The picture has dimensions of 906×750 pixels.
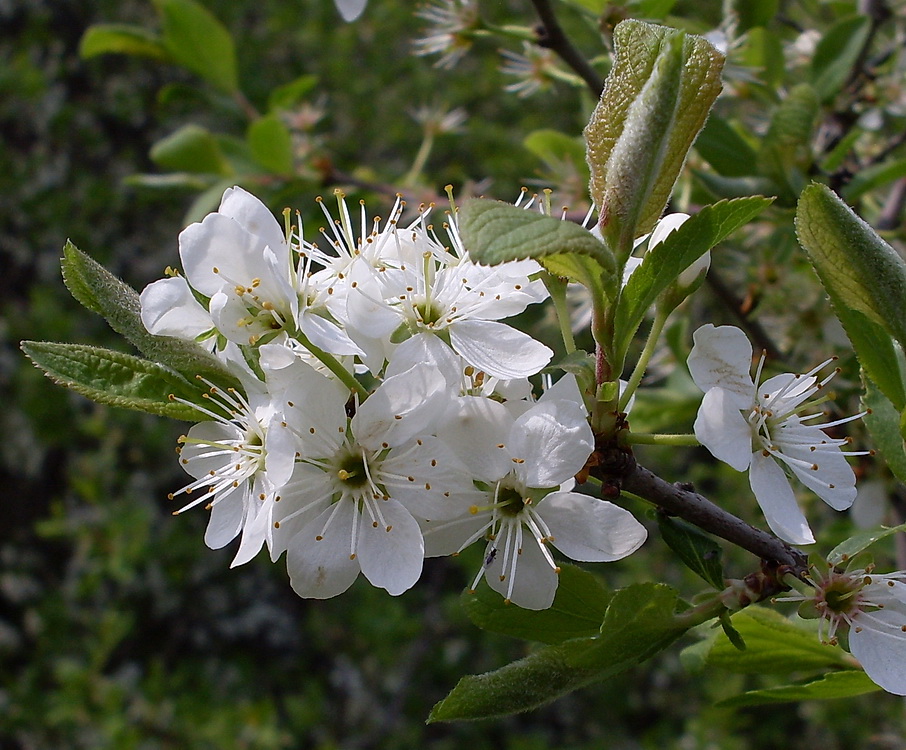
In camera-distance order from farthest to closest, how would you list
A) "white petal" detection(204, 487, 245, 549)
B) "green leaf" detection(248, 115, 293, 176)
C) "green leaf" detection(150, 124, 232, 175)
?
1. "green leaf" detection(150, 124, 232, 175)
2. "green leaf" detection(248, 115, 293, 176)
3. "white petal" detection(204, 487, 245, 549)

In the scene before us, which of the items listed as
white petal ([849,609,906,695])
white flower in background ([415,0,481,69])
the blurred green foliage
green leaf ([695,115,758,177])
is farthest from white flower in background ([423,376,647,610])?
the blurred green foliage

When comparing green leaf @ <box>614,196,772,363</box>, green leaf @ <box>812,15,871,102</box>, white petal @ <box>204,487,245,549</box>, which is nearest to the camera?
green leaf @ <box>614,196,772,363</box>

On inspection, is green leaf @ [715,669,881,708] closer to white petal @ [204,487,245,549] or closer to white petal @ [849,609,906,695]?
white petal @ [849,609,906,695]

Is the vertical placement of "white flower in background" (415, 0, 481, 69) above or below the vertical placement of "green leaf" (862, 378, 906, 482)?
above

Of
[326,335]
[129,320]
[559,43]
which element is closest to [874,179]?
[559,43]

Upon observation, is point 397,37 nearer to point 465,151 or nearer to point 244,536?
point 465,151

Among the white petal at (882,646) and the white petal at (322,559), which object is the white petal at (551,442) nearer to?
the white petal at (322,559)

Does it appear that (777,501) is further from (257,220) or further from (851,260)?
(257,220)
